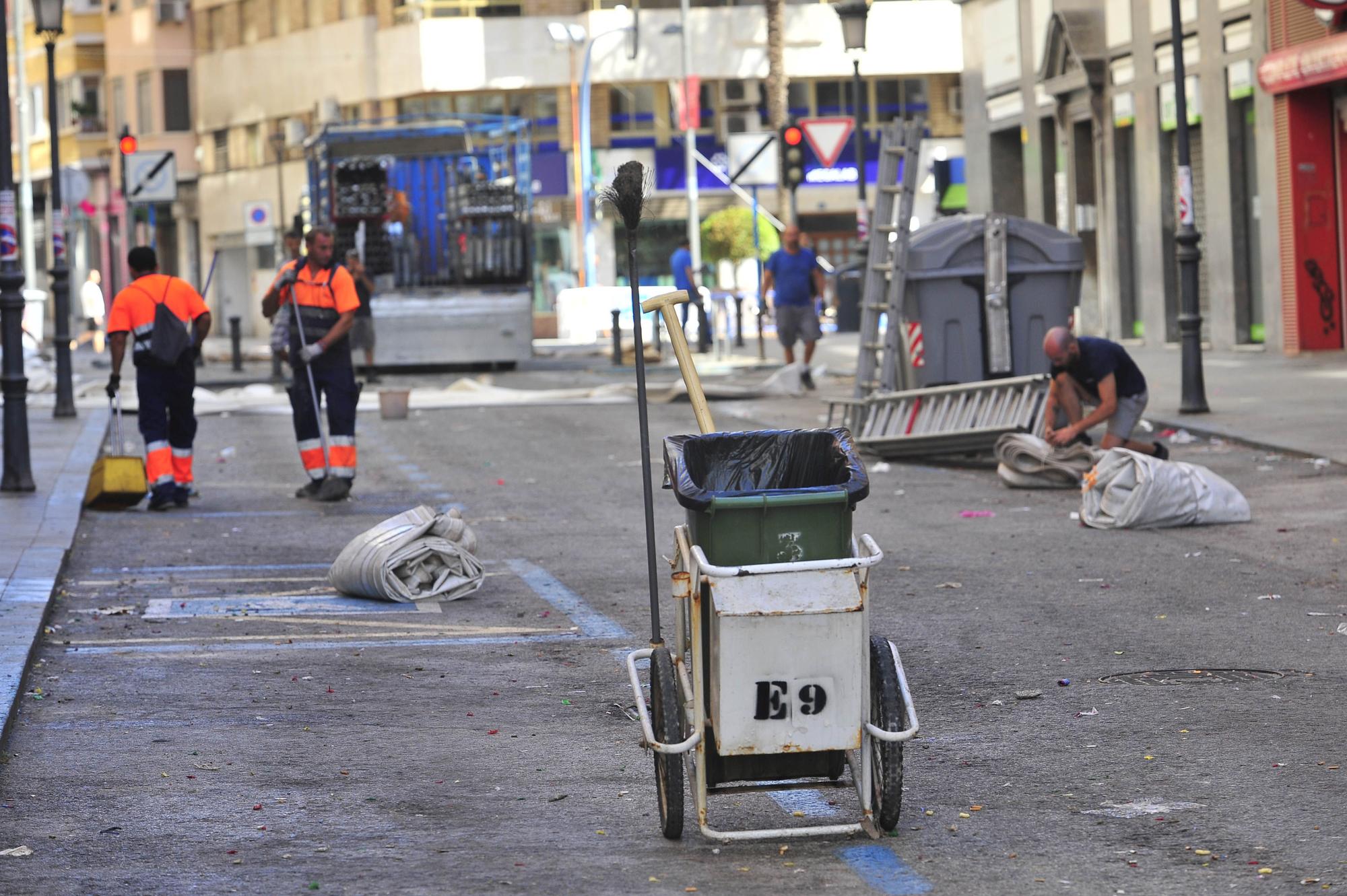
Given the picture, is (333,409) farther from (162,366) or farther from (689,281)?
(689,281)

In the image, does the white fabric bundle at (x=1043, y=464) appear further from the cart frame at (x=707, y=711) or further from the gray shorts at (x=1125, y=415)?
the cart frame at (x=707, y=711)

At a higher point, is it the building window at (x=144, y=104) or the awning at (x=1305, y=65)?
the building window at (x=144, y=104)

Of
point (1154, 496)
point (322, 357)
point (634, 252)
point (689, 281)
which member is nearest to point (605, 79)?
point (689, 281)

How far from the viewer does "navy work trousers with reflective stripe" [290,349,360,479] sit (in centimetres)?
1333

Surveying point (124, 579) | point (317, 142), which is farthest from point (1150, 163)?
point (124, 579)

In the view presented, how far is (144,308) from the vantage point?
13.2 metres

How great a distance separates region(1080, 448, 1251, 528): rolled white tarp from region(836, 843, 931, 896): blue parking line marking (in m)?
6.42

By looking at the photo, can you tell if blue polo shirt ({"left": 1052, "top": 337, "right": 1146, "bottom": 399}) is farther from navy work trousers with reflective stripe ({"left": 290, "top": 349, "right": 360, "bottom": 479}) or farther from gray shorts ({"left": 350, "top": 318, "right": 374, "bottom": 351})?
gray shorts ({"left": 350, "top": 318, "right": 374, "bottom": 351})

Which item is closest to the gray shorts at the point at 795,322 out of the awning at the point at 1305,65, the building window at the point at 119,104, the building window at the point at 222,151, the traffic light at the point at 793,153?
the traffic light at the point at 793,153

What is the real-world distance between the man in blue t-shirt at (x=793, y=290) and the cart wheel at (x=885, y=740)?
18.2 meters

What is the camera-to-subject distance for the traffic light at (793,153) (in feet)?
87.2

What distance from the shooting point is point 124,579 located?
10094 mm

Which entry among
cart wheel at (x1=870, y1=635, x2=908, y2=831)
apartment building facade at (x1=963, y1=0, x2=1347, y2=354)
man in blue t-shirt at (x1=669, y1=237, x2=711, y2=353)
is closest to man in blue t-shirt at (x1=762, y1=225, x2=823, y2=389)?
apartment building facade at (x1=963, y1=0, x2=1347, y2=354)

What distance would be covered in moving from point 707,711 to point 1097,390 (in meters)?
8.78
